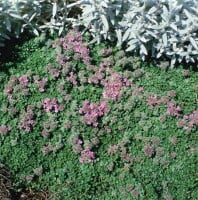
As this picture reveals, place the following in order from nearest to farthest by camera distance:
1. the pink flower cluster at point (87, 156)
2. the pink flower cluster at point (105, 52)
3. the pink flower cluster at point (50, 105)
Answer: the pink flower cluster at point (87, 156), the pink flower cluster at point (50, 105), the pink flower cluster at point (105, 52)

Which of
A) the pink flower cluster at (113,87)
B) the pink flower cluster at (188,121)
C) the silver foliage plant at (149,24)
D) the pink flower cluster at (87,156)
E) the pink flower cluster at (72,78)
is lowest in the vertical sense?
the pink flower cluster at (87,156)

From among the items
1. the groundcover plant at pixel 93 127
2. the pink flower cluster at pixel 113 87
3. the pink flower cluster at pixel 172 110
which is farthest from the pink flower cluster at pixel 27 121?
the pink flower cluster at pixel 172 110

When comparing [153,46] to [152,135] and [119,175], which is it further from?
[119,175]

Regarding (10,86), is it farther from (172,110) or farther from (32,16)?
(172,110)

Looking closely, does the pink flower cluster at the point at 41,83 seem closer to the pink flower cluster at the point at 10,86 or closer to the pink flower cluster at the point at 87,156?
the pink flower cluster at the point at 10,86

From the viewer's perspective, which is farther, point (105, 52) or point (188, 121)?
point (105, 52)

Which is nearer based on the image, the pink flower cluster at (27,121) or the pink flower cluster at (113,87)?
the pink flower cluster at (27,121)

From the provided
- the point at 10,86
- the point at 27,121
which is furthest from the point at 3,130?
the point at 10,86

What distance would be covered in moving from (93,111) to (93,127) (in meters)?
0.12

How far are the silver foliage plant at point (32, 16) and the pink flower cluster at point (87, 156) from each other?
0.94 meters

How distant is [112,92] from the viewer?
3.28 metres

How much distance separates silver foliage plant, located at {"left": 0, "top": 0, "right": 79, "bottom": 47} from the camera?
127 inches

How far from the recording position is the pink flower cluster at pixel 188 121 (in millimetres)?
3219

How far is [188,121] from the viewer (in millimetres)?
3248
